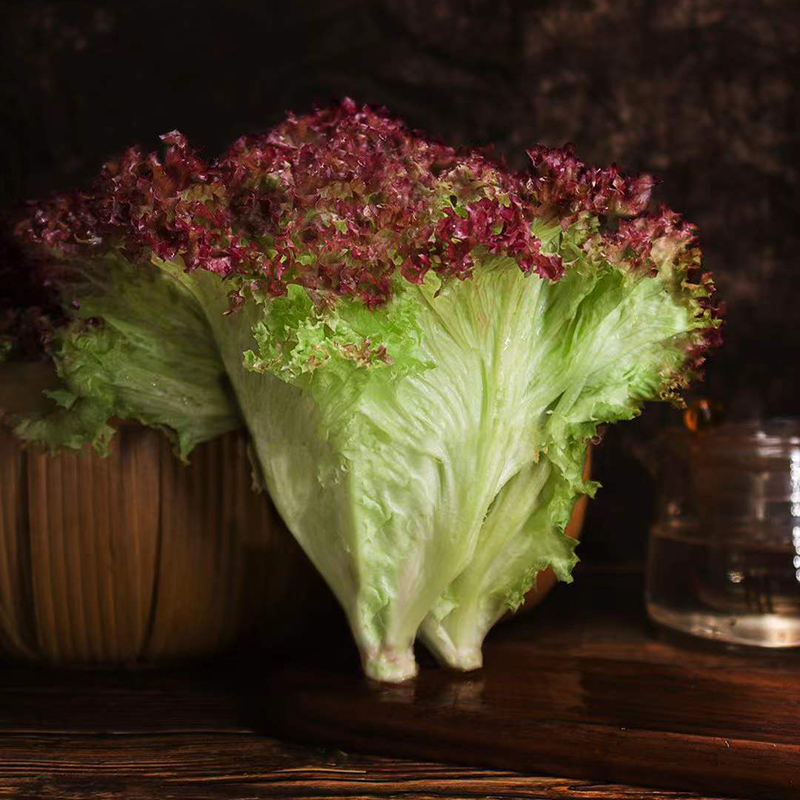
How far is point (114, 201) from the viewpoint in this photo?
0.95 meters

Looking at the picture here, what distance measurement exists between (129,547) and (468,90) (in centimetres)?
93

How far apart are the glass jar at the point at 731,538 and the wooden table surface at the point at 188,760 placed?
1.28 ft

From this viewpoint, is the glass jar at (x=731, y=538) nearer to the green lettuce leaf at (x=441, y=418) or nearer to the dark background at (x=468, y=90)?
the green lettuce leaf at (x=441, y=418)

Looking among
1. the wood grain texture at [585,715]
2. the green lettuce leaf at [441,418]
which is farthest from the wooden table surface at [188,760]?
the green lettuce leaf at [441,418]

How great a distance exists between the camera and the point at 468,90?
1.66m

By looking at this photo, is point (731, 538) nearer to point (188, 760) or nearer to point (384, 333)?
point (384, 333)

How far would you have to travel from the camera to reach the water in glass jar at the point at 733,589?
1.23 metres

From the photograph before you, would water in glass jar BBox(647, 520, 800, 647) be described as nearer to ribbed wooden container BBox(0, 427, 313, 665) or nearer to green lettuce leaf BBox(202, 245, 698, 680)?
green lettuce leaf BBox(202, 245, 698, 680)

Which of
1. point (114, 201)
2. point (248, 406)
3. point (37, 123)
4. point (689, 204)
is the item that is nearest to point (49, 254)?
point (114, 201)

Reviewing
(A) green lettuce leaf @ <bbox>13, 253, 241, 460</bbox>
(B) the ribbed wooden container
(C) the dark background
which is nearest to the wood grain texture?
(B) the ribbed wooden container

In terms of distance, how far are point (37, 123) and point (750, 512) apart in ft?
3.89

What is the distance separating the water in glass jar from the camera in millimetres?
1227

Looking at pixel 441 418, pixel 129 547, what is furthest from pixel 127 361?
pixel 441 418

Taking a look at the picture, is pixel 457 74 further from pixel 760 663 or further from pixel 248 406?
pixel 760 663
